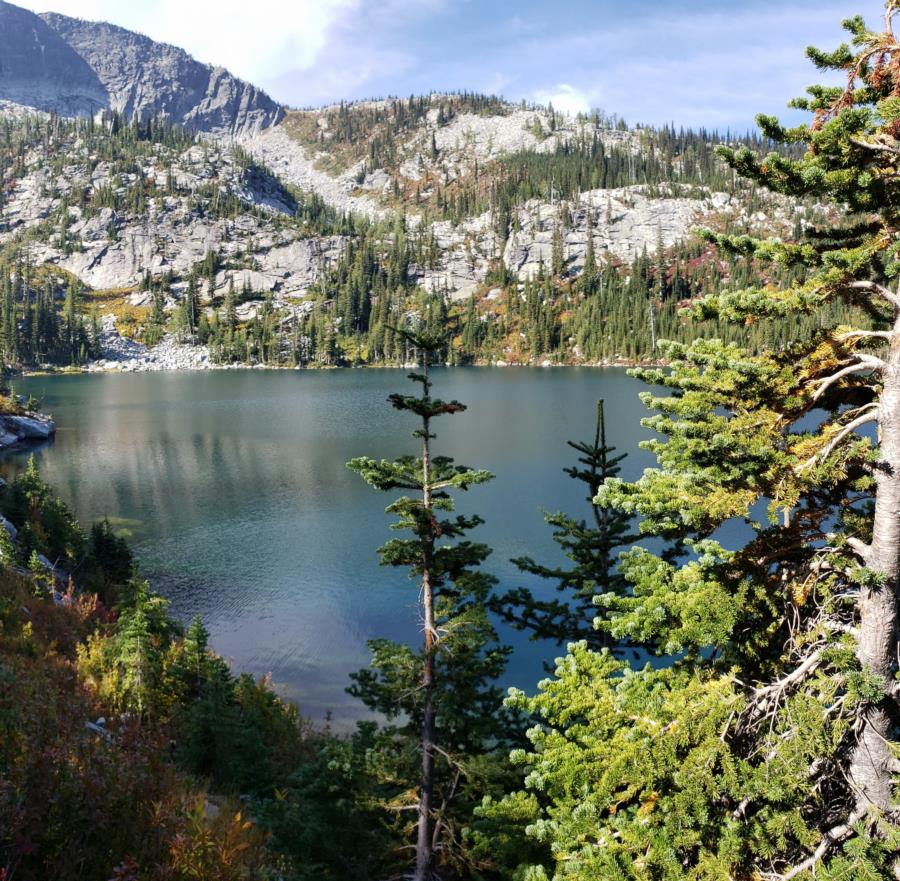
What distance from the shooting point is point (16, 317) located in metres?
153

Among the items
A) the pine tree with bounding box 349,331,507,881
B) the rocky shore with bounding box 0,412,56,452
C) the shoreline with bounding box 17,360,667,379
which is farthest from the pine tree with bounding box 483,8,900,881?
the shoreline with bounding box 17,360,667,379

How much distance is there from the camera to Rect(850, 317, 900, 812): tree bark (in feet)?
17.8

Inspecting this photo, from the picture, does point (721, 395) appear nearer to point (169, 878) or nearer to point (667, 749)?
point (667, 749)

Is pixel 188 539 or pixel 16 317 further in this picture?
pixel 16 317

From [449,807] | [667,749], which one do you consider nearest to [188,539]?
[449,807]

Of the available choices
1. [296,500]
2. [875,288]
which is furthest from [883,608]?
[296,500]

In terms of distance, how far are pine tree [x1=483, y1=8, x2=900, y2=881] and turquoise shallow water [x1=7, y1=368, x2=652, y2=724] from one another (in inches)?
641

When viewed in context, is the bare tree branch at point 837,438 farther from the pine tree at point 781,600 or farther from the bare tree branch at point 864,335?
the bare tree branch at point 864,335

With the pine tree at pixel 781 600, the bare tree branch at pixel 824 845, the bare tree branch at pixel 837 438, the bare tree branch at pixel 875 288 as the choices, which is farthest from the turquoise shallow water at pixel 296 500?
the bare tree branch at pixel 875 288

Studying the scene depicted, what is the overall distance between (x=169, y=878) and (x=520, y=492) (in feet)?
122

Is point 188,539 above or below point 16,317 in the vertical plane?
below

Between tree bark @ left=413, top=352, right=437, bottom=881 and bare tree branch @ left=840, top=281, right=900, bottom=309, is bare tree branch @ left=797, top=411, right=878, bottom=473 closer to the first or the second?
bare tree branch @ left=840, top=281, right=900, bottom=309

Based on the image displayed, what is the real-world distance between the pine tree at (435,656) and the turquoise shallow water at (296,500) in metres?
12.0

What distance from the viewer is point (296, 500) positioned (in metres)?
43.2
